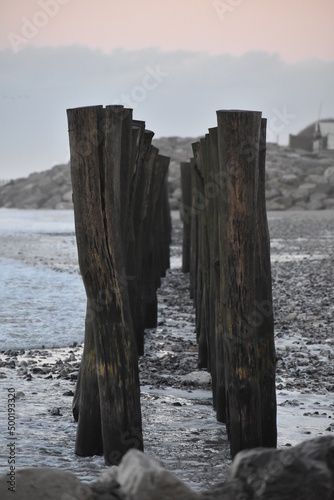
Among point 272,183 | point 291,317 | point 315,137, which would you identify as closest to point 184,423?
point 291,317

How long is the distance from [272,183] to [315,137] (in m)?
28.8

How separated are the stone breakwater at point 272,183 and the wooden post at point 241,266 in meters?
36.6

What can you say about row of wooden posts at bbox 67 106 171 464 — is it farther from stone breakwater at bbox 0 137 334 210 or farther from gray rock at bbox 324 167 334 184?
gray rock at bbox 324 167 334 184

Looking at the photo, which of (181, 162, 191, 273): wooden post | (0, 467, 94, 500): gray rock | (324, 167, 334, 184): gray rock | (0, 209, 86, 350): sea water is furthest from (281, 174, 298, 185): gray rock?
(0, 467, 94, 500): gray rock

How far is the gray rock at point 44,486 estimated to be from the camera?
3.13 meters

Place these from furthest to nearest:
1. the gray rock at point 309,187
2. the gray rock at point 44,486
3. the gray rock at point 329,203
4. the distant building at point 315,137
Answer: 1. the distant building at point 315,137
2. the gray rock at point 309,187
3. the gray rock at point 329,203
4. the gray rock at point 44,486

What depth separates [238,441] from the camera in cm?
448

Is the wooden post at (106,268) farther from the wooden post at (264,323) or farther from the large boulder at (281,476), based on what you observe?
the large boulder at (281,476)

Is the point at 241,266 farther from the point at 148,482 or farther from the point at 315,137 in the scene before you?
the point at 315,137

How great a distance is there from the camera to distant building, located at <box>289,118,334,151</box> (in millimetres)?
74625

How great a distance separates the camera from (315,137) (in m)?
75.2

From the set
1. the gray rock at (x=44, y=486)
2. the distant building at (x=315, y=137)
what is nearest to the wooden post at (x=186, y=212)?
the gray rock at (x=44, y=486)

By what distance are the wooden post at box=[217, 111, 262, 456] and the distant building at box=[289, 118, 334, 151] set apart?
70.9 m

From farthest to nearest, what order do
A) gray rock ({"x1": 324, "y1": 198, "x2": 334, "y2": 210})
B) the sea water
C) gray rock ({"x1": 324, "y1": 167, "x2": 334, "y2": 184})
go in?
gray rock ({"x1": 324, "y1": 167, "x2": 334, "y2": 184}) → gray rock ({"x1": 324, "y1": 198, "x2": 334, "y2": 210}) → the sea water
